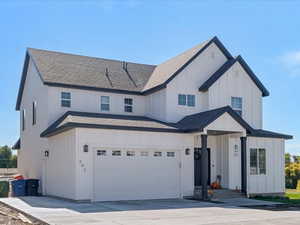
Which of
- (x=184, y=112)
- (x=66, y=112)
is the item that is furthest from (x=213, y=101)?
(x=66, y=112)

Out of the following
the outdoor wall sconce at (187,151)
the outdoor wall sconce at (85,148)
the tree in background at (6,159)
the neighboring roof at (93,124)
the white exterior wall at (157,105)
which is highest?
the white exterior wall at (157,105)

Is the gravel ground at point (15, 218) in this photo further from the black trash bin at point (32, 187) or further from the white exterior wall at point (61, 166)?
the black trash bin at point (32, 187)

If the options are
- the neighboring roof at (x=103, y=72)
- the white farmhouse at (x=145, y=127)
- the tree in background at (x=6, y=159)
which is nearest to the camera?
the white farmhouse at (x=145, y=127)

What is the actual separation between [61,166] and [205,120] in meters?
7.56

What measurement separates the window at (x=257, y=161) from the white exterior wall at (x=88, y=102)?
7128 mm

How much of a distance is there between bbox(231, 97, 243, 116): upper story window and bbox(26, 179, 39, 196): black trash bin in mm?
12342

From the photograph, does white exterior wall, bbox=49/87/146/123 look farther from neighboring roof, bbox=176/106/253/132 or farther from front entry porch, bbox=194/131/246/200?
front entry porch, bbox=194/131/246/200

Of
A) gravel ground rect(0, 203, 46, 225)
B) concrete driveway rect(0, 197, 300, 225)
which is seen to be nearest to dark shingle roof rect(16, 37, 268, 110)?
concrete driveway rect(0, 197, 300, 225)

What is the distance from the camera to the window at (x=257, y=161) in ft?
78.1

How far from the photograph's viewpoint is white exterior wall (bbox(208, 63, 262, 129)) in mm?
24531

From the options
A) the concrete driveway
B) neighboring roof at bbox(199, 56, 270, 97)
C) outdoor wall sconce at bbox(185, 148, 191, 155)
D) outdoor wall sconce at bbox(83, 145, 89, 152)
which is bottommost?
the concrete driveway

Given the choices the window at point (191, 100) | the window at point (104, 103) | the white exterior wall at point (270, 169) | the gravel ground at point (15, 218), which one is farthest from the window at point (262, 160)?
the gravel ground at point (15, 218)

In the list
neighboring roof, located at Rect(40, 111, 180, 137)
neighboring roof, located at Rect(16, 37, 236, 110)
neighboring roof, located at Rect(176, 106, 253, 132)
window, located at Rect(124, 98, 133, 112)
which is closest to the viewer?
neighboring roof, located at Rect(40, 111, 180, 137)

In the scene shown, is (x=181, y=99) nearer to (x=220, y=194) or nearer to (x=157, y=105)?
(x=157, y=105)
